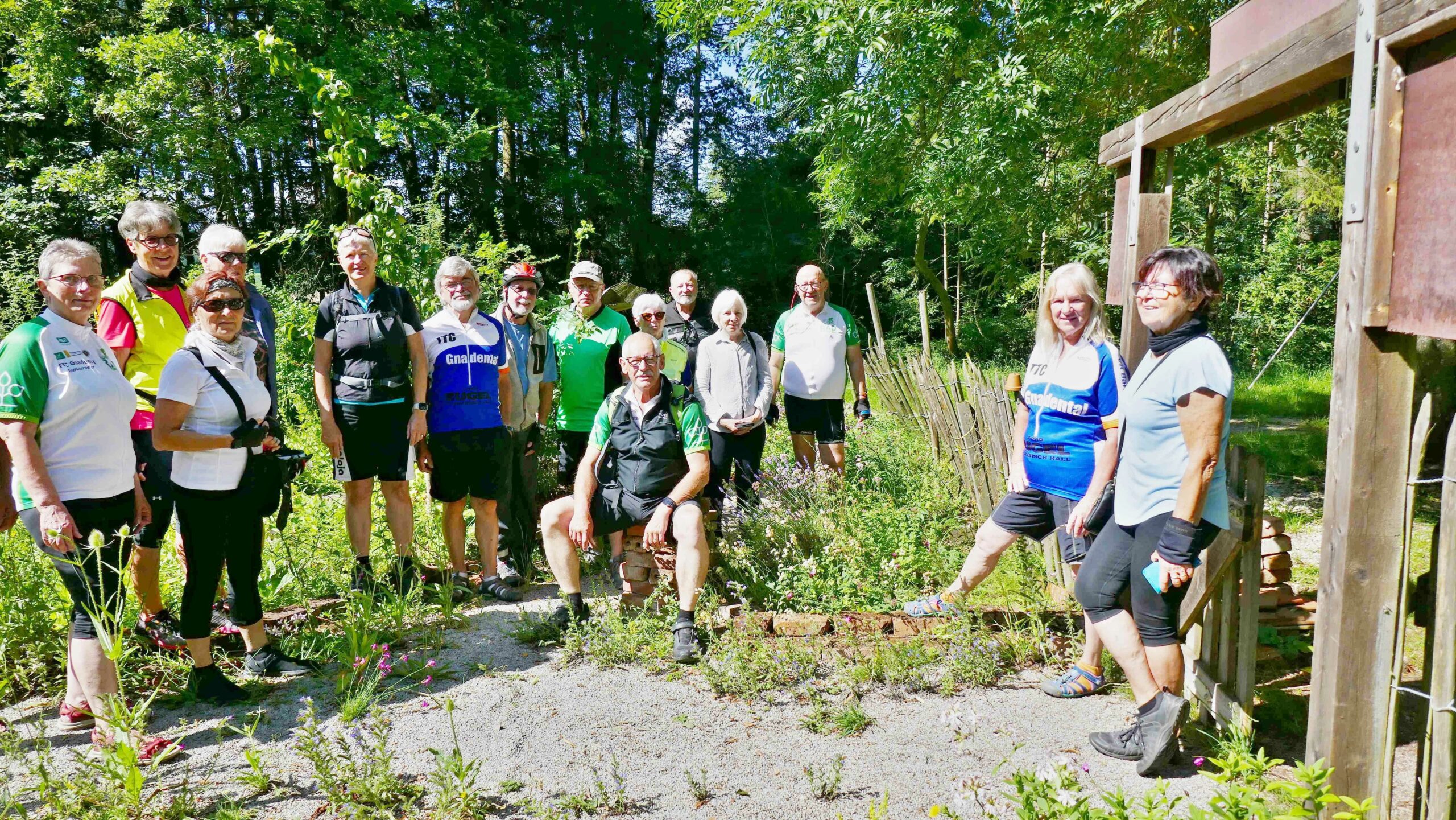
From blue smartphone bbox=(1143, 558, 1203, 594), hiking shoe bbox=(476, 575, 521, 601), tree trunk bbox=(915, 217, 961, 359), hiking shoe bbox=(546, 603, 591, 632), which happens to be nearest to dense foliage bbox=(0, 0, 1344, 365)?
tree trunk bbox=(915, 217, 961, 359)

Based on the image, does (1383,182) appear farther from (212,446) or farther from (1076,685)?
(212,446)

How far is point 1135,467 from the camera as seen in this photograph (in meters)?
2.91

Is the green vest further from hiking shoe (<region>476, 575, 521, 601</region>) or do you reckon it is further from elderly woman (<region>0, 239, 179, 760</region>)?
hiking shoe (<region>476, 575, 521, 601</region>)

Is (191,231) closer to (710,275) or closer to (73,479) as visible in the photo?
(710,275)

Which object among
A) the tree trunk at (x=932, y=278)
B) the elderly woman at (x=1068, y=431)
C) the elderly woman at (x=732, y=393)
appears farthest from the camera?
the tree trunk at (x=932, y=278)

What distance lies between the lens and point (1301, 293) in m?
16.4

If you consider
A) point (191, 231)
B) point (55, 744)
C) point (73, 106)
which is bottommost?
point (55, 744)

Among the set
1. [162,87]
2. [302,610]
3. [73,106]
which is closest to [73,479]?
[302,610]

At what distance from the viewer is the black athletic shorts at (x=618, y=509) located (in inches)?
171

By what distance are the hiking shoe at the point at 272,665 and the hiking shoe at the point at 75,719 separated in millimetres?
593

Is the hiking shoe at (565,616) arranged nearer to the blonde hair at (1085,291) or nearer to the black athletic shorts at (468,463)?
the black athletic shorts at (468,463)

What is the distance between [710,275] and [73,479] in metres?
20.1

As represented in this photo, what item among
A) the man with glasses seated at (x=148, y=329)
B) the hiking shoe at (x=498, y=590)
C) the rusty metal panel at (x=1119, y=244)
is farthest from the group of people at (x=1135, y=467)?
the man with glasses seated at (x=148, y=329)

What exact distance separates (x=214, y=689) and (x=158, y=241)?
73.0 inches
